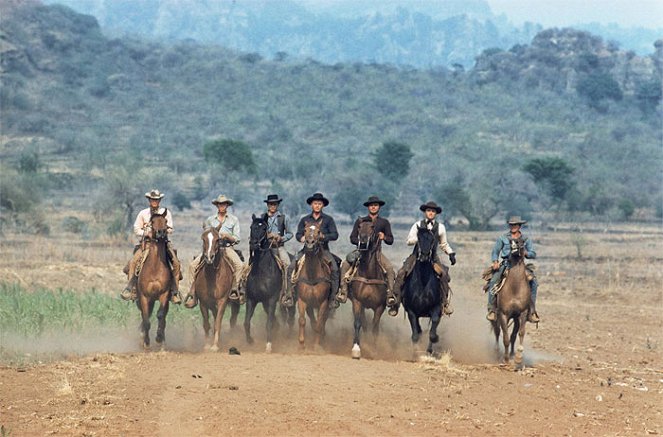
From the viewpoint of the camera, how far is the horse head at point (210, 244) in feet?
55.3

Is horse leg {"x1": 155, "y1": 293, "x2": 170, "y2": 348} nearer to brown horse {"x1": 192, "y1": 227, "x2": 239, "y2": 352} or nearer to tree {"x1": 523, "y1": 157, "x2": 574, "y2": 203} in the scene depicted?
brown horse {"x1": 192, "y1": 227, "x2": 239, "y2": 352}

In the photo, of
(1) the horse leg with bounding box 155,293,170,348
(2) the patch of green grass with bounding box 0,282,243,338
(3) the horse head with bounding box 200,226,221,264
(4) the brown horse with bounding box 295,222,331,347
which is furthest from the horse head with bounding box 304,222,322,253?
(2) the patch of green grass with bounding box 0,282,243,338

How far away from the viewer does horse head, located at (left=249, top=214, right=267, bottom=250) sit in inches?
674

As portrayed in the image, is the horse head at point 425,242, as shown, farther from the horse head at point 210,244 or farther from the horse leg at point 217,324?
the horse leg at point 217,324

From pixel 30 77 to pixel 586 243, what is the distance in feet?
194

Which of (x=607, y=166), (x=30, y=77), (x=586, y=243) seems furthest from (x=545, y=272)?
(x=30, y=77)

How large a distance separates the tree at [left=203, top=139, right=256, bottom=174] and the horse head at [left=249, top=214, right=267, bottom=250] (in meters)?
39.2

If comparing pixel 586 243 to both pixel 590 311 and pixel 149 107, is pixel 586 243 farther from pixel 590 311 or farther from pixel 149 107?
pixel 149 107

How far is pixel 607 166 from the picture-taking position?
6831cm

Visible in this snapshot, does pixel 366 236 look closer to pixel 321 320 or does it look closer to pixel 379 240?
pixel 379 240

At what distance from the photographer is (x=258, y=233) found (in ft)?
56.2

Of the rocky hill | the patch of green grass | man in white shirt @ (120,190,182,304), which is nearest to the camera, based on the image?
man in white shirt @ (120,190,182,304)

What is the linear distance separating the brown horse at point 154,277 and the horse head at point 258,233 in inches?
49.3

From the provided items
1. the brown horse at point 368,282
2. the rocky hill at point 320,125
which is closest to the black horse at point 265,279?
the brown horse at point 368,282
